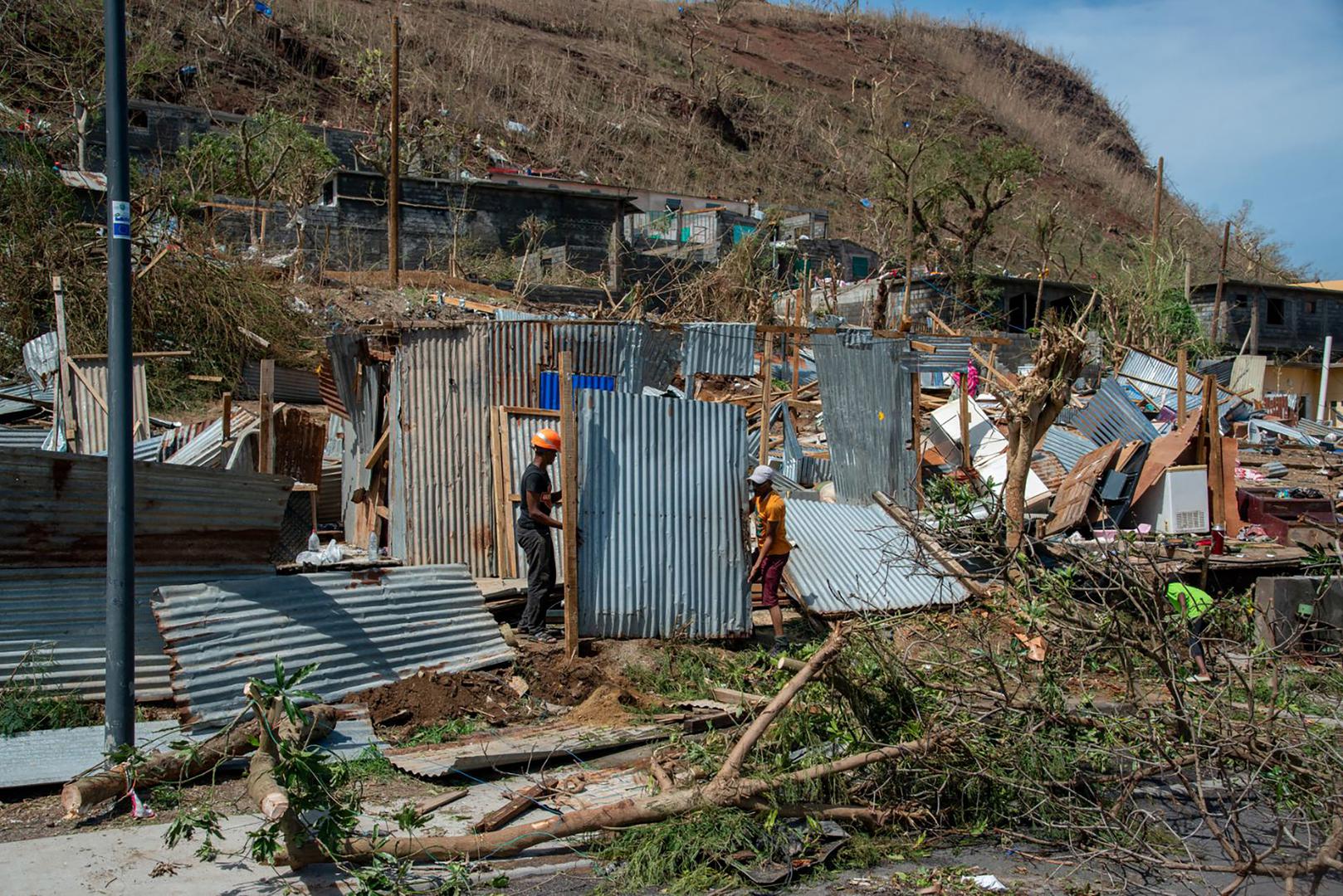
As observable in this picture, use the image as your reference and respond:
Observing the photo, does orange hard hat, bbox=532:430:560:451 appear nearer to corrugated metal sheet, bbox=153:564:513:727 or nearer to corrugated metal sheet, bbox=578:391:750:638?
corrugated metal sheet, bbox=578:391:750:638

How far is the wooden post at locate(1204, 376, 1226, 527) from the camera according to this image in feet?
37.8

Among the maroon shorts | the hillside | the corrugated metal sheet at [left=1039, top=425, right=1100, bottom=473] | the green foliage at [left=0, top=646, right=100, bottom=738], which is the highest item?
the hillside

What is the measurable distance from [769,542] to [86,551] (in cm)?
444

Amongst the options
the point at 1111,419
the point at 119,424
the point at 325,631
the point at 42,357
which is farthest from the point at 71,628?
the point at 1111,419

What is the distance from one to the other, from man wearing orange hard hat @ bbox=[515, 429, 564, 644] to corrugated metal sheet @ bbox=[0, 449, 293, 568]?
1.61 m

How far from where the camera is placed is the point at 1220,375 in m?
21.6

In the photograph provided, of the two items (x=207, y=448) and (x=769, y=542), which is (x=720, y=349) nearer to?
(x=769, y=542)

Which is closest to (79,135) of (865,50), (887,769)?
(887,769)

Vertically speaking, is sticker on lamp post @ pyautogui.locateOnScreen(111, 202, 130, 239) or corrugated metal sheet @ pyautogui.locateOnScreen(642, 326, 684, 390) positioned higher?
sticker on lamp post @ pyautogui.locateOnScreen(111, 202, 130, 239)

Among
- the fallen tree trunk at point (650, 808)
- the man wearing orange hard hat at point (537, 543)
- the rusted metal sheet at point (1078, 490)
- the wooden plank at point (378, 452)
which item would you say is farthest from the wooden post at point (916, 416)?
the fallen tree trunk at point (650, 808)

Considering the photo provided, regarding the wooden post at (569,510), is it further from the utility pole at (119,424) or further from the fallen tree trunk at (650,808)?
the utility pole at (119,424)

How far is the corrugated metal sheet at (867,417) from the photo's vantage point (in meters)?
10.9

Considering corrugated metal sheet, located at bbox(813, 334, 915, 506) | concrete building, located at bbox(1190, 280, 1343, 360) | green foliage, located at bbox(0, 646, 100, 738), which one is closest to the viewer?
green foliage, located at bbox(0, 646, 100, 738)

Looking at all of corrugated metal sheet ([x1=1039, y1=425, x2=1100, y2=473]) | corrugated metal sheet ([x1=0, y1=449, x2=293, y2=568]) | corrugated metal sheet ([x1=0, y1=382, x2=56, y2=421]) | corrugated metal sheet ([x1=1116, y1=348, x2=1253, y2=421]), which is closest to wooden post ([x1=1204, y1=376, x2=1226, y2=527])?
corrugated metal sheet ([x1=1039, y1=425, x2=1100, y2=473])
